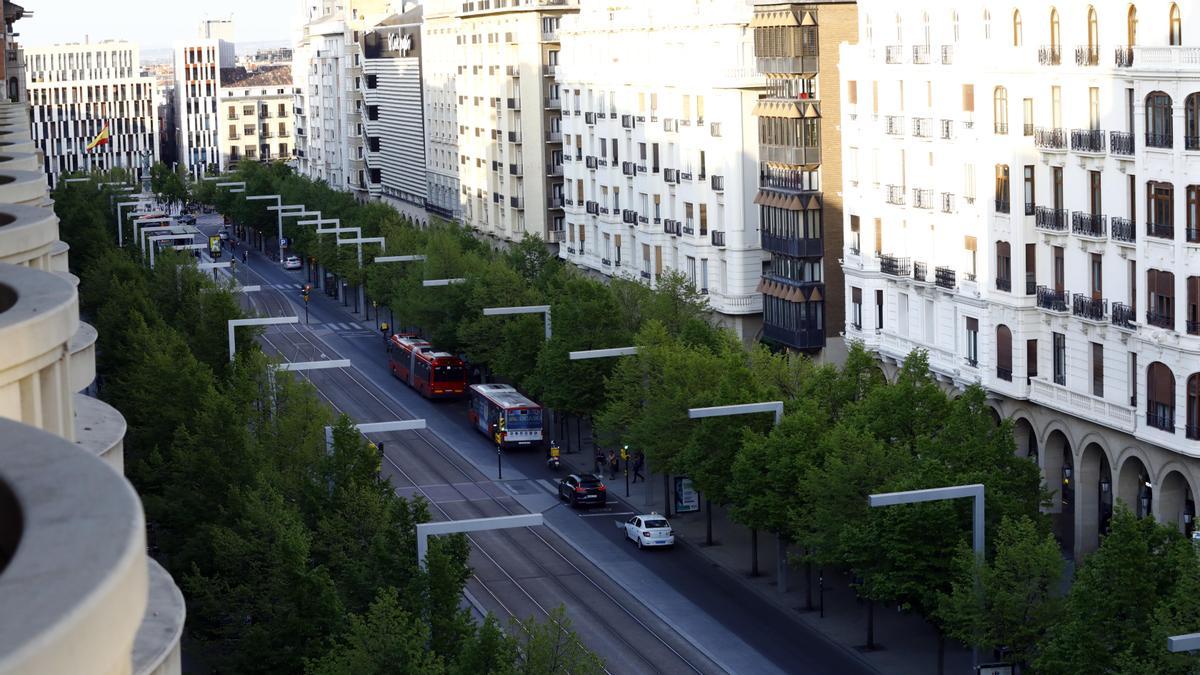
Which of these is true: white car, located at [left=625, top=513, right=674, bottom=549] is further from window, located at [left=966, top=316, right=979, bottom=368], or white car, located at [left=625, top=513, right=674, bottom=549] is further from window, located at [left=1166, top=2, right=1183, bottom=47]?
window, located at [left=1166, top=2, right=1183, bottom=47]

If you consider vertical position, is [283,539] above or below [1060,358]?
below

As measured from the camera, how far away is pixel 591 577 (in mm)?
74125

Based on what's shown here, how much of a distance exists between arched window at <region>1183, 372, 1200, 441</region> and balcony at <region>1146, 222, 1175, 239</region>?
4.87 meters

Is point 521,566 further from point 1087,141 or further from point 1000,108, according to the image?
point 1087,141

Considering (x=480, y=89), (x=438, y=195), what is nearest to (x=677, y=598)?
(x=480, y=89)

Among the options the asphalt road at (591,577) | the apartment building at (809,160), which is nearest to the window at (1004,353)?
the asphalt road at (591,577)

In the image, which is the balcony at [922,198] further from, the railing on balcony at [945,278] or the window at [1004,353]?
the window at [1004,353]

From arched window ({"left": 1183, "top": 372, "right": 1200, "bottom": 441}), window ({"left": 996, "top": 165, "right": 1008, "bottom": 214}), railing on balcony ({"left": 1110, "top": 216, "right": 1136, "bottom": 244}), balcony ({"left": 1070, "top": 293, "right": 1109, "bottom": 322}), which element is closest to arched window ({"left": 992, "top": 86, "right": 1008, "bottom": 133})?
window ({"left": 996, "top": 165, "right": 1008, "bottom": 214})

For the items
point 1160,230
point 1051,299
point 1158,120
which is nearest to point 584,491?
point 1051,299

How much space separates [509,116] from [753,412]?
282 feet

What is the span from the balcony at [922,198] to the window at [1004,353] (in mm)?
8095

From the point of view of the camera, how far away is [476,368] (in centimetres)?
12356

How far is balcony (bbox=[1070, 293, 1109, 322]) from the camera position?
233 feet

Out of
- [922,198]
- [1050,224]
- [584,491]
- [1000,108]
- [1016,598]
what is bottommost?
[584,491]
